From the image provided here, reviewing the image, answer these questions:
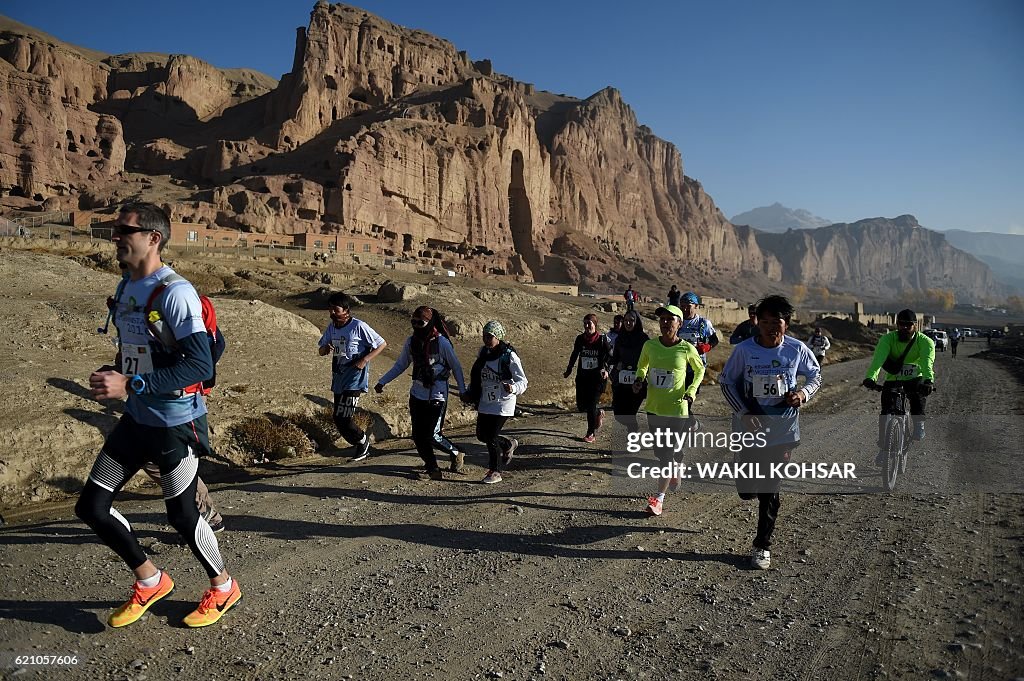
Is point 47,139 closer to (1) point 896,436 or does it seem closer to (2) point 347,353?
(2) point 347,353

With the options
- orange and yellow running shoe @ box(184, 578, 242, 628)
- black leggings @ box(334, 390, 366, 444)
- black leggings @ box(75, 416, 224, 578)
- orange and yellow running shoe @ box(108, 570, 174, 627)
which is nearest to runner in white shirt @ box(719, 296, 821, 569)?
orange and yellow running shoe @ box(184, 578, 242, 628)

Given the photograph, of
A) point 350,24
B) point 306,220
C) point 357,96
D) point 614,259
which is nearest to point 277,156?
point 306,220

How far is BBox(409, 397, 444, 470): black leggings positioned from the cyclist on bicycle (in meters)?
5.23

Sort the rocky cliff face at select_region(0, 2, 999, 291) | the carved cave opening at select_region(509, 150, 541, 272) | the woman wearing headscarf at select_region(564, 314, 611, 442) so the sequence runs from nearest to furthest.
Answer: the woman wearing headscarf at select_region(564, 314, 611, 442)
the rocky cliff face at select_region(0, 2, 999, 291)
the carved cave opening at select_region(509, 150, 541, 272)

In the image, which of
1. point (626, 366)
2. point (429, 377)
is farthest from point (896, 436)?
point (429, 377)

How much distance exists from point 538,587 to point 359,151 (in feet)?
234

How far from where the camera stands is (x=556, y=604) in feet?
14.1

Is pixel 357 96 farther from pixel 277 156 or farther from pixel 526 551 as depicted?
pixel 526 551

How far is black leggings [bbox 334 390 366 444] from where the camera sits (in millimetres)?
8273

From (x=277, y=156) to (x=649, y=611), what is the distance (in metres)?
79.7

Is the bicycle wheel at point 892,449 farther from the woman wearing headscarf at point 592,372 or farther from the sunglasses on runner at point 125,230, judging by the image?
the sunglasses on runner at point 125,230

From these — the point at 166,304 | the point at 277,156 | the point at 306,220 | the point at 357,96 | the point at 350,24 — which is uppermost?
the point at 350,24

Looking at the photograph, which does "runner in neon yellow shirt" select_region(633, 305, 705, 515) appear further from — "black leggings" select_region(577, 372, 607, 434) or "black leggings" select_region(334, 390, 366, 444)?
"black leggings" select_region(334, 390, 366, 444)

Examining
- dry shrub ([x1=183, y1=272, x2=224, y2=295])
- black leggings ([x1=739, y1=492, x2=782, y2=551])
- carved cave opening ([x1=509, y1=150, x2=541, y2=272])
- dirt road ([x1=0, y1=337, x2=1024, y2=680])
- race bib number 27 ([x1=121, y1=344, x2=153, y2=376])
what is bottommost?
dirt road ([x1=0, y1=337, x2=1024, y2=680])
